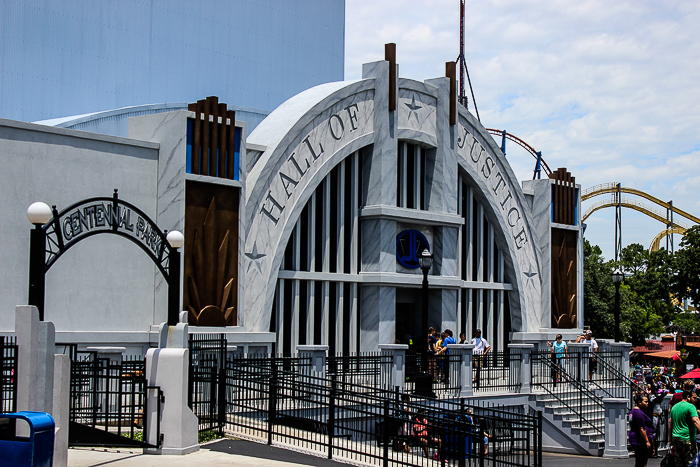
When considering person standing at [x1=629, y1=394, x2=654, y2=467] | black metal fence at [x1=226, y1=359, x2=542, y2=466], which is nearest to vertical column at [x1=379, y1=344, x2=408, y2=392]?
black metal fence at [x1=226, y1=359, x2=542, y2=466]

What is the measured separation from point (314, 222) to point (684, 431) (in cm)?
1336

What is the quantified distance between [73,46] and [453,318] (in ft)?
81.8

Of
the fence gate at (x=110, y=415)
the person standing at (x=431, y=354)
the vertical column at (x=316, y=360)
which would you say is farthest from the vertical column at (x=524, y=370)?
the fence gate at (x=110, y=415)

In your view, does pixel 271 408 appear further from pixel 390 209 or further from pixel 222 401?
pixel 390 209

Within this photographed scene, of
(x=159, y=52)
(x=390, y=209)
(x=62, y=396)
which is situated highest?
(x=159, y=52)

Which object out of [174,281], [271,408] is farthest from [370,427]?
[174,281]

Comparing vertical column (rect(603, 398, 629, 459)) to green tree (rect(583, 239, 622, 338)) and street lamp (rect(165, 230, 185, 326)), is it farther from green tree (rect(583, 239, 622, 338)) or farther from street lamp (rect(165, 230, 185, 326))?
green tree (rect(583, 239, 622, 338))

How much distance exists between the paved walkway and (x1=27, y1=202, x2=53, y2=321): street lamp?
2.90 m

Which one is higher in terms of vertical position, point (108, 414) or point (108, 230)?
point (108, 230)

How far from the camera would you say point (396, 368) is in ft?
73.5

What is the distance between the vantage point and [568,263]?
1344 inches

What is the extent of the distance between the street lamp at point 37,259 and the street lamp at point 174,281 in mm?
3231

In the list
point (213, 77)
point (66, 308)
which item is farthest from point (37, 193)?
point (213, 77)

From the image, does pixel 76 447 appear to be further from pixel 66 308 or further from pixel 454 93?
pixel 454 93
